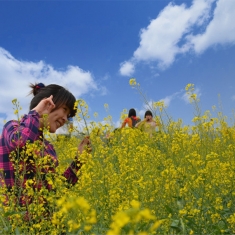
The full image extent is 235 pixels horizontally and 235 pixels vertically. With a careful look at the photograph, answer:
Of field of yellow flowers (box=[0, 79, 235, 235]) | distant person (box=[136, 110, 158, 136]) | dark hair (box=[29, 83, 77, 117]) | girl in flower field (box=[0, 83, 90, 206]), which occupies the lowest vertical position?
field of yellow flowers (box=[0, 79, 235, 235])

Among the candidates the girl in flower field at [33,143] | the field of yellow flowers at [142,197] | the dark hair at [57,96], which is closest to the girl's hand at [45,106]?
the girl in flower field at [33,143]

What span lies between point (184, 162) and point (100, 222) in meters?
1.18

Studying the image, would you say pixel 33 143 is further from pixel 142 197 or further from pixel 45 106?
pixel 142 197

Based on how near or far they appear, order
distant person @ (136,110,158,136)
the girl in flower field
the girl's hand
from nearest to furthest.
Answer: the girl in flower field < the girl's hand < distant person @ (136,110,158,136)

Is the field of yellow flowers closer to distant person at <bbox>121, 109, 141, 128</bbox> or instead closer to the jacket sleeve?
the jacket sleeve

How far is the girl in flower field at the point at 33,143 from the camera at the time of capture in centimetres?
240

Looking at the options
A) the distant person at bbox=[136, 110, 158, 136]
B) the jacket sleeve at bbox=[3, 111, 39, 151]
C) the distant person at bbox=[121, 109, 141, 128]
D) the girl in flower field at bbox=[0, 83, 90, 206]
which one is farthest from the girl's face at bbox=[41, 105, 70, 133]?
the distant person at bbox=[121, 109, 141, 128]

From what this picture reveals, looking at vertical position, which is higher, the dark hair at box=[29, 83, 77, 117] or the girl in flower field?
the dark hair at box=[29, 83, 77, 117]

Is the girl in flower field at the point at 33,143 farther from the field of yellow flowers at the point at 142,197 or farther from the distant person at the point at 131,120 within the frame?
the distant person at the point at 131,120

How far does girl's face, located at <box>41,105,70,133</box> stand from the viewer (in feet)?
9.18

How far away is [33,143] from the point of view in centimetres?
252

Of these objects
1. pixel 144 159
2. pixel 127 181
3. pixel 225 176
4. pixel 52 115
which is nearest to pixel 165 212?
pixel 127 181

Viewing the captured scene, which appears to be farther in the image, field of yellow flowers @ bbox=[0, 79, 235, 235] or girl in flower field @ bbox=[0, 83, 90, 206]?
girl in flower field @ bbox=[0, 83, 90, 206]

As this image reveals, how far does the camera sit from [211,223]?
233 centimetres
